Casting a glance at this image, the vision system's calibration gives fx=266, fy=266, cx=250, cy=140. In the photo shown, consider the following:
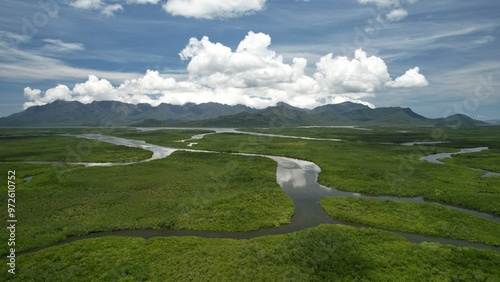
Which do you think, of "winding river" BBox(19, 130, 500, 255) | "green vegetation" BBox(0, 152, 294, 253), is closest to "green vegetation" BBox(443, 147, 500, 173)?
"winding river" BBox(19, 130, 500, 255)

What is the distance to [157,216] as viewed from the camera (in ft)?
138

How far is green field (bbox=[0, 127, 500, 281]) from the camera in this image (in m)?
27.6

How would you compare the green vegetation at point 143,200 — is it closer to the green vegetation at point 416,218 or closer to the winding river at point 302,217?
the winding river at point 302,217

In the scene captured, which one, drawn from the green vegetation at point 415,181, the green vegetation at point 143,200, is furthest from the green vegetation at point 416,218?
the green vegetation at point 143,200

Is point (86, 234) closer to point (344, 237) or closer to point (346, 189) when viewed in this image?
point (344, 237)

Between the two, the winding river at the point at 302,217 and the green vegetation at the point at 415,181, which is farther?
the green vegetation at the point at 415,181

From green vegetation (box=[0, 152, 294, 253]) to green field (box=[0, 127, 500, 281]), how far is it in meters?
0.21

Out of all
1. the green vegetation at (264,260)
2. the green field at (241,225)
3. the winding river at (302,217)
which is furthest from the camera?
the winding river at (302,217)

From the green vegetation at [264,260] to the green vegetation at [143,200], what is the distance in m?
5.48

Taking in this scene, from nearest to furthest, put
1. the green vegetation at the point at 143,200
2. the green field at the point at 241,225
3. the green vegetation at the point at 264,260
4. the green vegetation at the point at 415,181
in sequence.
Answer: the green vegetation at the point at 264,260, the green field at the point at 241,225, the green vegetation at the point at 143,200, the green vegetation at the point at 415,181

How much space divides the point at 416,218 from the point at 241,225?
26.7m

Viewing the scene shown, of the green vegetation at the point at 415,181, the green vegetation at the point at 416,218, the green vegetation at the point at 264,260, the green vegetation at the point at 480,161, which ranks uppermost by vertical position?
the green vegetation at the point at 480,161

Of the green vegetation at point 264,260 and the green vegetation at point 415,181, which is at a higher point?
the green vegetation at point 415,181

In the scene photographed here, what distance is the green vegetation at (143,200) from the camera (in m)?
38.8
